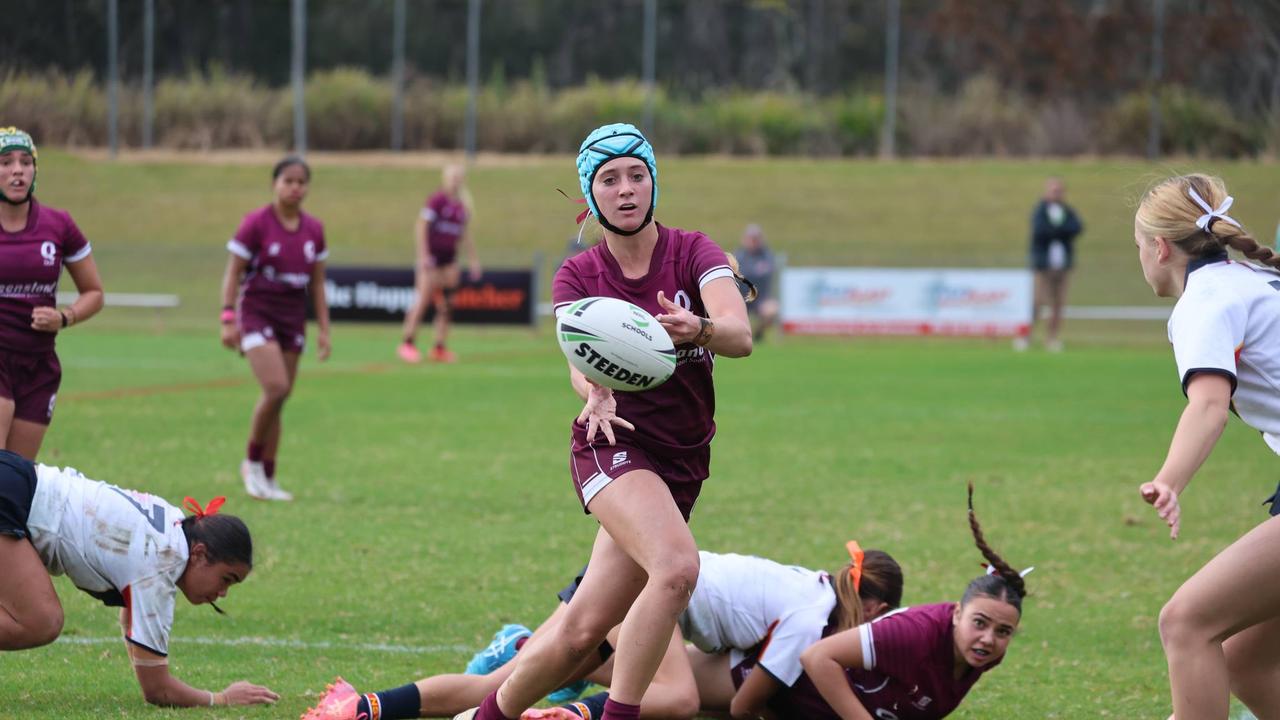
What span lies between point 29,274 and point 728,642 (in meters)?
4.01

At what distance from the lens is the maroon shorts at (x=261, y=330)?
31.9 feet

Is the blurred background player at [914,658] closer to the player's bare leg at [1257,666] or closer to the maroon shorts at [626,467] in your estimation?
the player's bare leg at [1257,666]

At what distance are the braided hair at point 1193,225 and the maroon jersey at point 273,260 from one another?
655 centimetres

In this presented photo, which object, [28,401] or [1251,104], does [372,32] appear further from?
[28,401]

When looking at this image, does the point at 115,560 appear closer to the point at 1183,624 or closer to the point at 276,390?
the point at 1183,624

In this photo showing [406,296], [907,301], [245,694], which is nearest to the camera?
[245,694]

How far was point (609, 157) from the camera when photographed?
15.1ft

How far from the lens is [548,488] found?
410 inches

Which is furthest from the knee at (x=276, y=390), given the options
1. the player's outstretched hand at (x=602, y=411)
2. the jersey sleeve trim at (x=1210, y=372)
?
the jersey sleeve trim at (x=1210, y=372)

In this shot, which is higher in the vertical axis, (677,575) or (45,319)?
(45,319)

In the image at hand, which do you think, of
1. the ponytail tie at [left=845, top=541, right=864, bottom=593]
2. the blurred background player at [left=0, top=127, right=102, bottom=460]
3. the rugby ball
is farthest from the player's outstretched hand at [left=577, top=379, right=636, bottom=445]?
the blurred background player at [left=0, top=127, right=102, bottom=460]

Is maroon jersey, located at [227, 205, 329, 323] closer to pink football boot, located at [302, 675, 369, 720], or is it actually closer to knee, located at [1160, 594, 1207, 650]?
pink football boot, located at [302, 675, 369, 720]

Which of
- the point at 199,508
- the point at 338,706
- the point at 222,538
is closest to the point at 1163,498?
the point at 338,706

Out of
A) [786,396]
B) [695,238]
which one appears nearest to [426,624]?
[695,238]
